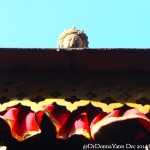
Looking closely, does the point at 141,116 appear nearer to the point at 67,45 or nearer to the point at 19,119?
the point at 19,119

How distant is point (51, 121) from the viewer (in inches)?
154

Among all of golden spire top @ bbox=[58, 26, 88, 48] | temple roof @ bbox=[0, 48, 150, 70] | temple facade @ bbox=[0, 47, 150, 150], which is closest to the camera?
temple facade @ bbox=[0, 47, 150, 150]

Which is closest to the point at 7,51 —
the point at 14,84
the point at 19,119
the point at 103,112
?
the point at 14,84

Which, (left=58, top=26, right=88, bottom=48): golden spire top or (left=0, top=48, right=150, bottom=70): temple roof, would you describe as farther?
(left=58, top=26, right=88, bottom=48): golden spire top

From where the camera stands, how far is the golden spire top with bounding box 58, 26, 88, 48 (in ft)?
19.7

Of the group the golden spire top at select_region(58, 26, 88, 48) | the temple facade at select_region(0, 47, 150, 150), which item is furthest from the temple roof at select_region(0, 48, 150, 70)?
the golden spire top at select_region(58, 26, 88, 48)

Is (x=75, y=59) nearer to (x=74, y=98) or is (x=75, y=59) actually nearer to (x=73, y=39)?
(x=74, y=98)

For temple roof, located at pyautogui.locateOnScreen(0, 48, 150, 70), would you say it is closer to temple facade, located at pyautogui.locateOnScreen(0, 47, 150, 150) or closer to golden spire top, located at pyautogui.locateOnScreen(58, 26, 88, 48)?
temple facade, located at pyautogui.locateOnScreen(0, 47, 150, 150)

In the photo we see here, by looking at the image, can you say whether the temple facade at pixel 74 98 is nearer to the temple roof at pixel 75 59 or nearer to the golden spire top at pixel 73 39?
the temple roof at pixel 75 59

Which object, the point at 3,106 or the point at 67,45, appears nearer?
the point at 3,106

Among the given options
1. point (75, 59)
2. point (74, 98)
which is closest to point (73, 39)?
point (75, 59)

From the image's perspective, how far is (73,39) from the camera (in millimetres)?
6039

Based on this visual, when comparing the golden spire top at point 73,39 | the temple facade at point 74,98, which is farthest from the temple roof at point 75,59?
the golden spire top at point 73,39

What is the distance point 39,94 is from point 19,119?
1.86 ft
